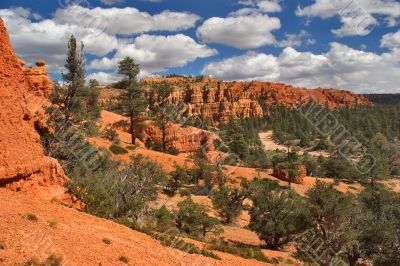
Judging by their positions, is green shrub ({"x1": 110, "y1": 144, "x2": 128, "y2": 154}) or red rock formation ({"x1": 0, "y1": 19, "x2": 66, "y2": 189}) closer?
red rock formation ({"x1": 0, "y1": 19, "x2": 66, "y2": 189})

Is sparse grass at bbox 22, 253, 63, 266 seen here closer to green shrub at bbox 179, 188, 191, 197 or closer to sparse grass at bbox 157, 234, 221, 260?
sparse grass at bbox 157, 234, 221, 260

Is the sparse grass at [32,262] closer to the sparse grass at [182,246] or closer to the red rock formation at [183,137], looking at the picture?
the sparse grass at [182,246]

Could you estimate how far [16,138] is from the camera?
15.3 metres

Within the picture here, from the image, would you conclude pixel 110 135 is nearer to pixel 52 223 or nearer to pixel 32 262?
pixel 52 223

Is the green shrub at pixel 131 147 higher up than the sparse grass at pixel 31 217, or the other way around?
the sparse grass at pixel 31 217

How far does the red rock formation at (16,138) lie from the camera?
14.8m

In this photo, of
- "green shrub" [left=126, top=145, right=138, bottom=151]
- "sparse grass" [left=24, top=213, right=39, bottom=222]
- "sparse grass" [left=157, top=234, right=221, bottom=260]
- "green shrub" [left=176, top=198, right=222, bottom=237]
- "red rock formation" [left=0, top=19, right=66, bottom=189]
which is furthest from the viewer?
"green shrub" [left=126, top=145, right=138, bottom=151]

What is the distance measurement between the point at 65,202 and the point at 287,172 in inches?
1879

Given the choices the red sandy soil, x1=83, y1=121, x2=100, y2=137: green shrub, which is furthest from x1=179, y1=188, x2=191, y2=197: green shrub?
the red sandy soil

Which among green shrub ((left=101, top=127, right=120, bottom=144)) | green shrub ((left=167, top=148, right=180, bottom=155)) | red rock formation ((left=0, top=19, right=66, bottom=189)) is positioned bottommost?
green shrub ((left=167, top=148, right=180, bottom=155))

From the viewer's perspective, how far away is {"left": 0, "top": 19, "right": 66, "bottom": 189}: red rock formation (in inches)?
583

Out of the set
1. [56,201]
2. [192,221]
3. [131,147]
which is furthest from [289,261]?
[131,147]

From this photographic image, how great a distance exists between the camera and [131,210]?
71.2 feet

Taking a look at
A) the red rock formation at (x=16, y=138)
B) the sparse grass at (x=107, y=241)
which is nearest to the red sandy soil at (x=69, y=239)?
the sparse grass at (x=107, y=241)
